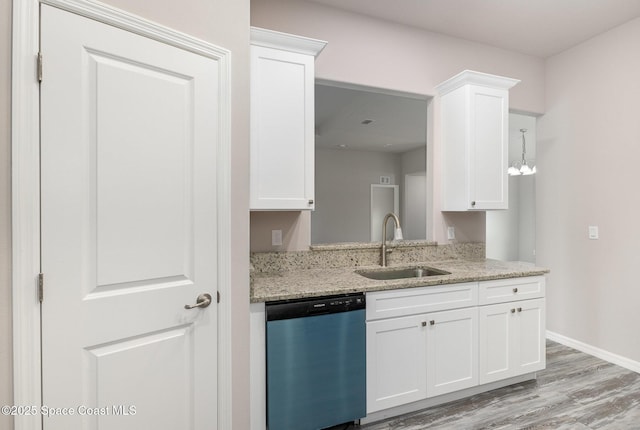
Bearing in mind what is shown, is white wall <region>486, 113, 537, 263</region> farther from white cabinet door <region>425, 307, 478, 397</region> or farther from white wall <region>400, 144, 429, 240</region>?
white cabinet door <region>425, 307, 478, 397</region>

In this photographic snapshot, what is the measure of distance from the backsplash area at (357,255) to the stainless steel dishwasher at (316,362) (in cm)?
61

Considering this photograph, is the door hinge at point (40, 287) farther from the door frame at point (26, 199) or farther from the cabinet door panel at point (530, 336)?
the cabinet door panel at point (530, 336)

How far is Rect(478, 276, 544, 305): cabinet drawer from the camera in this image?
225 cm

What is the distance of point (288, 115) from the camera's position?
205 centimetres

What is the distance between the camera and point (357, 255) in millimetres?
2594

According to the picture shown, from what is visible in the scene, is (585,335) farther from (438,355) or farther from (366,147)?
(366,147)

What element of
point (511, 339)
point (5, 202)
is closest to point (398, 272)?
point (511, 339)

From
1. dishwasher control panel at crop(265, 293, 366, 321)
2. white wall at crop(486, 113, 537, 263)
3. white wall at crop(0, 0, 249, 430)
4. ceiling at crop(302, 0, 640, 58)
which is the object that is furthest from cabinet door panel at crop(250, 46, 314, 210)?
white wall at crop(486, 113, 537, 263)

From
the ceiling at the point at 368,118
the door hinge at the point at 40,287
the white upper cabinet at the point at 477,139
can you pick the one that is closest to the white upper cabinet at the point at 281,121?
the ceiling at the point at 368,118

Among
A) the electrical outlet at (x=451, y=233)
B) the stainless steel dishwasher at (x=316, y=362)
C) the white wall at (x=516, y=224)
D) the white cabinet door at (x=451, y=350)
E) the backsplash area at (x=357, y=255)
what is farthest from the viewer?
the white wall at (x=516, y=224)

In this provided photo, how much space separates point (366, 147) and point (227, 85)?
204 inches

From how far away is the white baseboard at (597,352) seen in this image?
2.68m

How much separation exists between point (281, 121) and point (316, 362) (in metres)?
1.43

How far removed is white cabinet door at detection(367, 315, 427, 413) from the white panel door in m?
0.91
